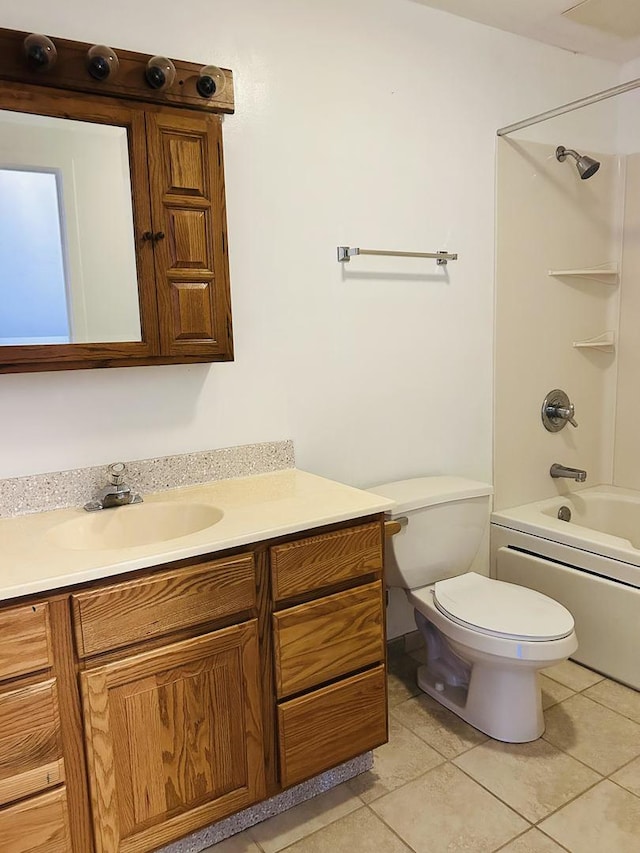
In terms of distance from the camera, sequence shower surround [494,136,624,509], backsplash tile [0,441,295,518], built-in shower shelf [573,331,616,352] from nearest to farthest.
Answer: backsplash tile [0,441,295,518] → shower surround [494,136,624,509] → built-in shower shelf [573,331,616,352]

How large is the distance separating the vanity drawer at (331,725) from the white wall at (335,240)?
753mm

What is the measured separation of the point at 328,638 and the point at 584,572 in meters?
1.17

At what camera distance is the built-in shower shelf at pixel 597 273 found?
2.72 m

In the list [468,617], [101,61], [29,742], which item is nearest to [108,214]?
[101,61]

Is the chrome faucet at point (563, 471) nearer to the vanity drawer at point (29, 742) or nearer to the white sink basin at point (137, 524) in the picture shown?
the white sink basin at point (137, 524)

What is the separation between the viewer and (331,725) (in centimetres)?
166

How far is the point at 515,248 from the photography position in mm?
2578

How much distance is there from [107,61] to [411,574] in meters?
1.71

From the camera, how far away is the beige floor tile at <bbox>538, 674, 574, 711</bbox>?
217 centimetres

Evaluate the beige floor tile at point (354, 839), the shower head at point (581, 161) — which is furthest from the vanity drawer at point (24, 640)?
the shower head at point (581, 161)

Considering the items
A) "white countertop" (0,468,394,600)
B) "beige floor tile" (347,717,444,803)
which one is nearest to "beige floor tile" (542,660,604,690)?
"beige floor tile" (347,717,444,803)

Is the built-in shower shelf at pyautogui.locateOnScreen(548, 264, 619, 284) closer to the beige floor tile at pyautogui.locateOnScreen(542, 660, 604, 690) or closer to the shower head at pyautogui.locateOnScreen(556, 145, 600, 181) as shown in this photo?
the shower head at pyautogui.locateOnScreen(556, 145, 600, 181)

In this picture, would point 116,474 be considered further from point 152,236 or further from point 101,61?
point 101,61

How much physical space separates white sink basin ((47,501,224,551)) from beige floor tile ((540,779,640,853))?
1179 mm
